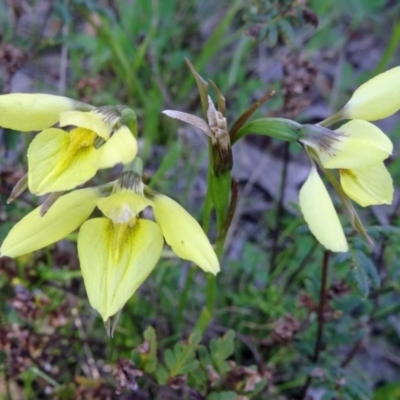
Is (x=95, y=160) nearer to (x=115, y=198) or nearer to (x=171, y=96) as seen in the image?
(x=115, y=198)

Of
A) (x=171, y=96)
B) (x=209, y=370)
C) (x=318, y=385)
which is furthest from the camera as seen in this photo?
(x=171, y=96)

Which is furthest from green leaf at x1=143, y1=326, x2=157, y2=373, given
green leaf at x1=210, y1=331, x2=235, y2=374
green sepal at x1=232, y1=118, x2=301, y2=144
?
green sepal at x1=232, y1=118, x2=301, y2=144

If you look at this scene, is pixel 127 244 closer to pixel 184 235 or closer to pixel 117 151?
pixel 184 235

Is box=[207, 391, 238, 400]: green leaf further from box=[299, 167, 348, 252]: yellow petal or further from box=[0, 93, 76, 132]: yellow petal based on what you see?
box=[0, 93, 76, 132]: yellow petal

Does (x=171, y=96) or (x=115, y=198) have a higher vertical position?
(x=171, y=96)

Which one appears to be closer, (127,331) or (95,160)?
(95,160)

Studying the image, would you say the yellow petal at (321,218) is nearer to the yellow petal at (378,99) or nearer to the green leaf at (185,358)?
the yellow petal at (378,99)

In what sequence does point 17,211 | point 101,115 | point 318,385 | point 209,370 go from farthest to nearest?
point 17,211
point 318,385
point 209,370
point 101,115

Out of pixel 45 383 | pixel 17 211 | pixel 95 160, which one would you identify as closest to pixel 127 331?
pixel 45 383

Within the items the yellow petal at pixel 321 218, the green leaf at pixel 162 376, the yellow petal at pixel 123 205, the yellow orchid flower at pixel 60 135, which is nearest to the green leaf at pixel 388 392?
the green leaf at pixel 162 376
